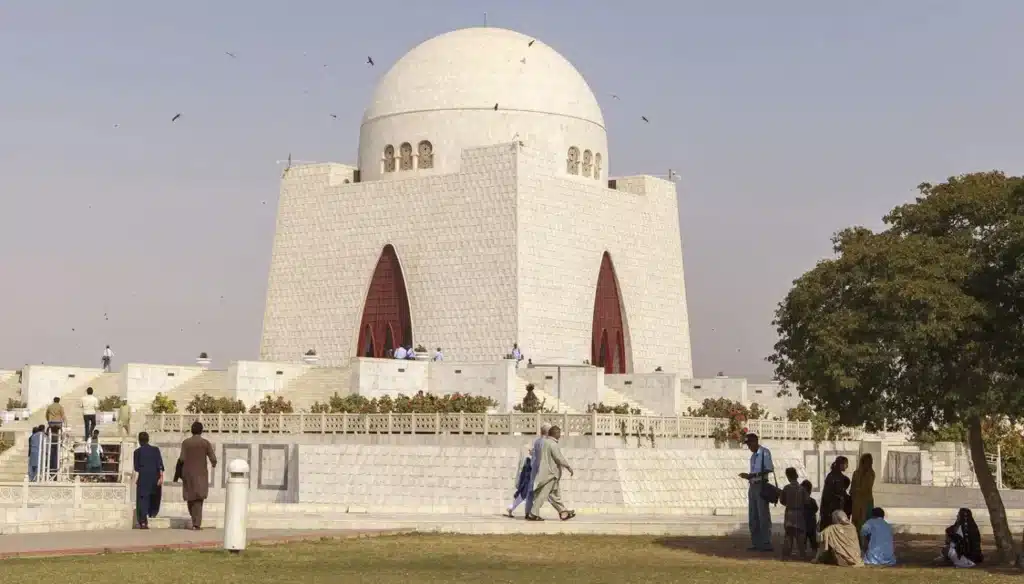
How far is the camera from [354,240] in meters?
41.0

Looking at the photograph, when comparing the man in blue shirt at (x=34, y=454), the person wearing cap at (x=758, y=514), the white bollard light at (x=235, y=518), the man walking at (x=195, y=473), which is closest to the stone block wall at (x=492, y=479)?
the man in blue shirt at (x=34, y=454)

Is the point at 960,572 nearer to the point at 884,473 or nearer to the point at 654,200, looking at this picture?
the point at 884,473

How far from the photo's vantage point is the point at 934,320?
1469 centimetres

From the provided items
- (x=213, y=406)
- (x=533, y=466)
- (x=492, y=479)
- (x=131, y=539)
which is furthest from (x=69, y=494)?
(x=213, y=406)

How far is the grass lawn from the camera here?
39.3 feet

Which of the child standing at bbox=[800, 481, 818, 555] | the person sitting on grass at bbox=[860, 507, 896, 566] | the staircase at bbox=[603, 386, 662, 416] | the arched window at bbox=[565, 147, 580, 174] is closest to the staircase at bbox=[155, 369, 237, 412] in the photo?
the staircase at bbox=[603, 386, 662, 416]

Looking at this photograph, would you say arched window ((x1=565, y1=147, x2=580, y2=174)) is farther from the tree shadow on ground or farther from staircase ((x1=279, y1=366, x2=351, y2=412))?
the tree shadow on ground

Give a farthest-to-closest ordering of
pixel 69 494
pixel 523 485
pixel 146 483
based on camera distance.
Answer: pixel 523 485
pixel 69 494
pixel 146 483

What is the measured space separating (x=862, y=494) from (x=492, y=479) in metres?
9.30

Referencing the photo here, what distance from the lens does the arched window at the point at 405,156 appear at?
4072 cm

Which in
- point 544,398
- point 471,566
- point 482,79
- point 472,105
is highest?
point 482,79

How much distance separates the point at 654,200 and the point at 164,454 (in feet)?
57.1

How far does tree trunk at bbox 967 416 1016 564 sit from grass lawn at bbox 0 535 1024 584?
0.73m

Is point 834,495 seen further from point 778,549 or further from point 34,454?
point 34,454
